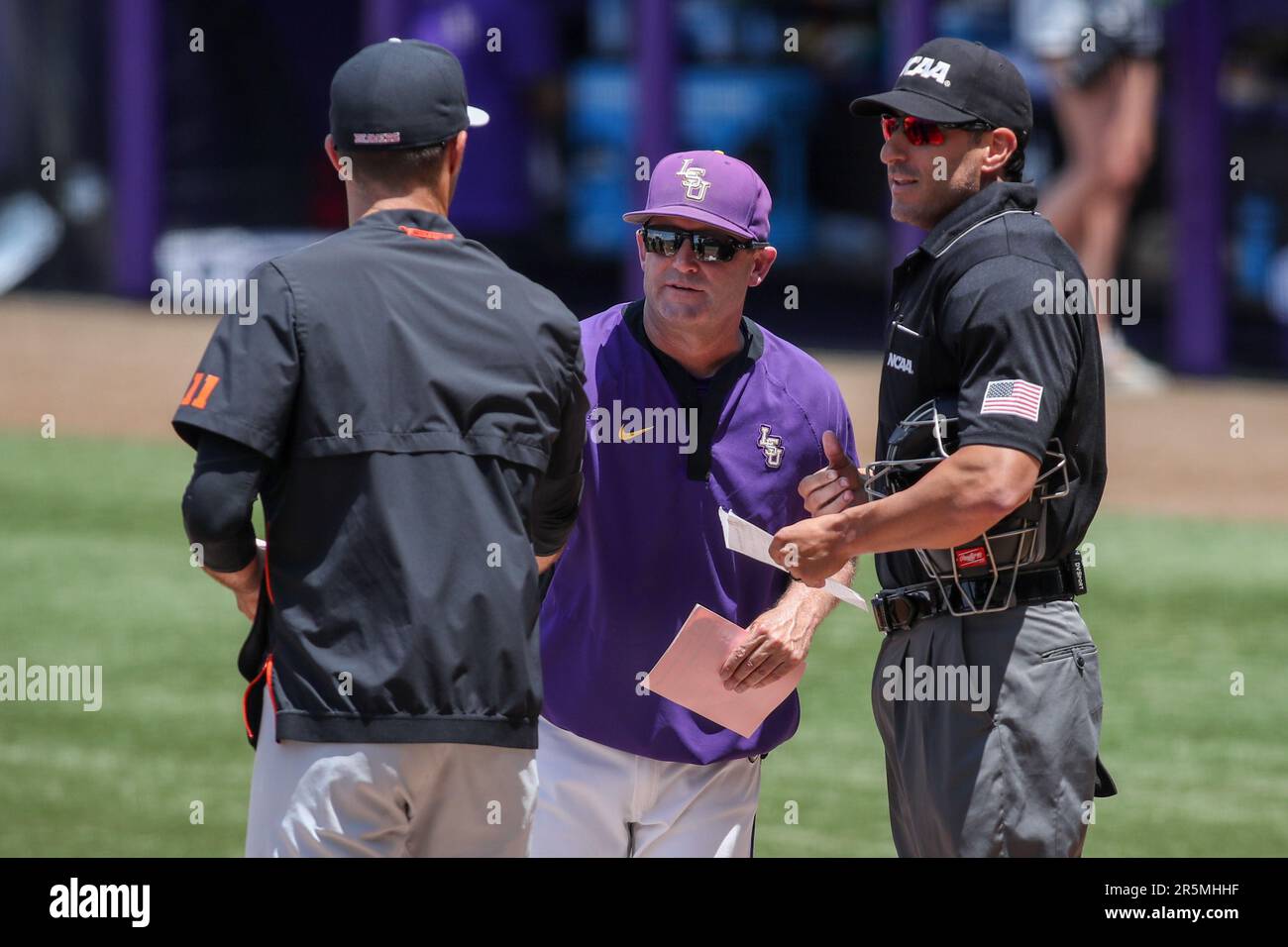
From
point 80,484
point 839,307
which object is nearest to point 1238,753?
point 80,484

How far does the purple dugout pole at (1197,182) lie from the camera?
13.3 m

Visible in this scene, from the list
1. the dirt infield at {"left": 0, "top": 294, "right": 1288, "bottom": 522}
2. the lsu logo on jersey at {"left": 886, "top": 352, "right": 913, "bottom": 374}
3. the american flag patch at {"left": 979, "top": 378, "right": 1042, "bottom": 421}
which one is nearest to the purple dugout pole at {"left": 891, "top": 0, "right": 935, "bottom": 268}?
the dirt infield at {"left": 0, "top": 294, "right": 1288, "bottom": 522}

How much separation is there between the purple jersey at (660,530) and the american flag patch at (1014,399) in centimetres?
70

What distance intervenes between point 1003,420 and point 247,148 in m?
14.7

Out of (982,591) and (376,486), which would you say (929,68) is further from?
(376,486)

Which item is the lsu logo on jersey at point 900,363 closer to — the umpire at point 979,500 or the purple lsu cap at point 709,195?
the umpire at point 979,500

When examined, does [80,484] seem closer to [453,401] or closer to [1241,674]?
[1241,674]

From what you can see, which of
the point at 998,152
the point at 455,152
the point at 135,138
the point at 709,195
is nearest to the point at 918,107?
the point at 998,152

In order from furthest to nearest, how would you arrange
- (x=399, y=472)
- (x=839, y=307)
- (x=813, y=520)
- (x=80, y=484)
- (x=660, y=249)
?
(x=839, y=307), (x=80, y=484), (x=660, y=249), (x=813, y=520), (x=399, y=472)

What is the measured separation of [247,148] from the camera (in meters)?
17.4

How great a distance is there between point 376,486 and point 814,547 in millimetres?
1005

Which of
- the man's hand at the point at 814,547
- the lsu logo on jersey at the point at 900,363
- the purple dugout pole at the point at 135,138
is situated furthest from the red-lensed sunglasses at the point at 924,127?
the purple dugout pole at the point at 135,138

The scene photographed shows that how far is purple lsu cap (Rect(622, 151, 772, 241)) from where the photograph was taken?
4.11 meters

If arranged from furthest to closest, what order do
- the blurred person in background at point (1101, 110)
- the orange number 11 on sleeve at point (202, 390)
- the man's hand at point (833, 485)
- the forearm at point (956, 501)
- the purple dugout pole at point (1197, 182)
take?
the purple dugout pole at point (1197, 182), the blurred person in background at point (1101, 110), the man's hand at point (833, 485), the forearm at point (956, 501), the orange number 11 on sleeve at point (202, 390)
